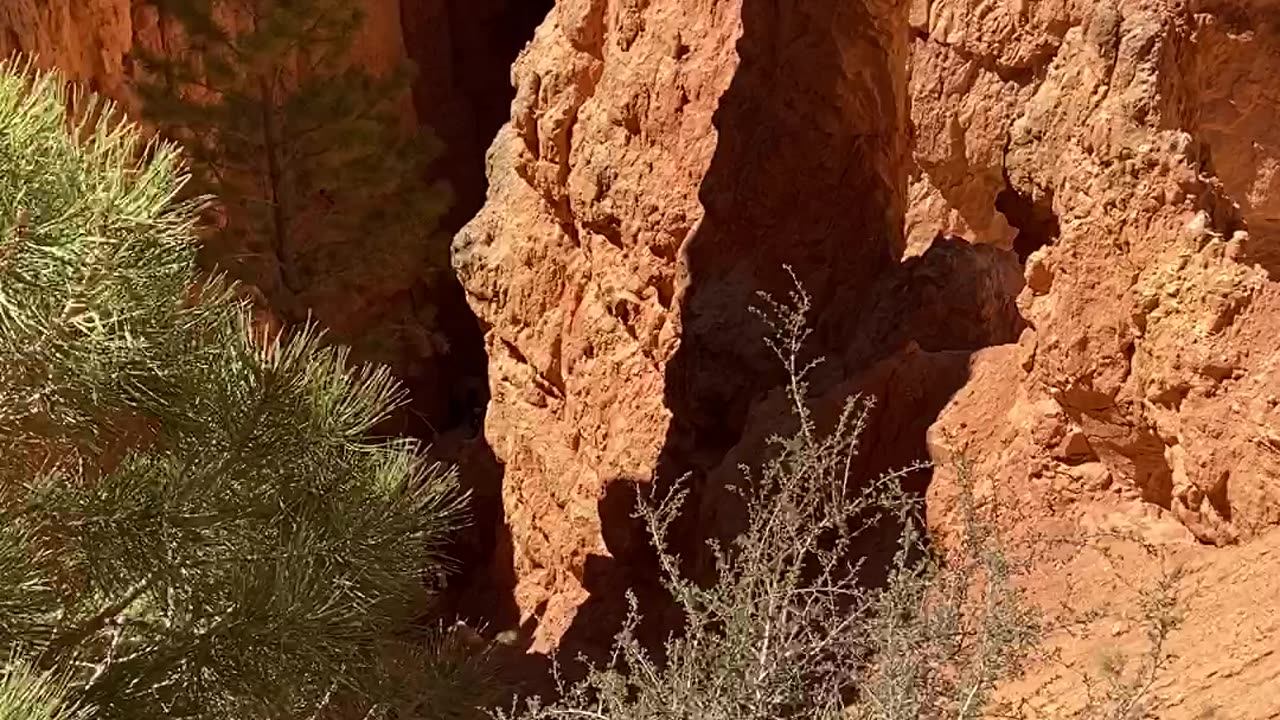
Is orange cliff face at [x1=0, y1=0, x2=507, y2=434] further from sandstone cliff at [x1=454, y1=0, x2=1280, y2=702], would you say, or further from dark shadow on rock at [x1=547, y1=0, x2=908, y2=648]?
dark shadow on rock at [x1=547, y1=0, x2=908, y2=648]

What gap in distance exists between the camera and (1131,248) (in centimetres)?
469

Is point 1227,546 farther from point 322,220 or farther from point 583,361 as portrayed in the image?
point 322,220

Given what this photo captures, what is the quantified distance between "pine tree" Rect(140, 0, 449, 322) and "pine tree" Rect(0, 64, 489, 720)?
5005mm

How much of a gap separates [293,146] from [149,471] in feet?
20.5

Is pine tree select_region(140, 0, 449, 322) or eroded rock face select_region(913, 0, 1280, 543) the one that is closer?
eroded rock face select_region(913, 0, 1280, 543)

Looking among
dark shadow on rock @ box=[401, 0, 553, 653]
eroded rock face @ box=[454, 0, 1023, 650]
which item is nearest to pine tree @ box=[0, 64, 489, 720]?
eroded rock face @ box=[454, 0, 1023, 650]

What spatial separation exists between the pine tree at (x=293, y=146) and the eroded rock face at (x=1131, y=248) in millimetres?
5384

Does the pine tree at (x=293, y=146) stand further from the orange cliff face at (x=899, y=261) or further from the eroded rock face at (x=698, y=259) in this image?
the eroded rock face at (x=698, y=259)

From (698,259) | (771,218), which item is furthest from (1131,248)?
(698,259)

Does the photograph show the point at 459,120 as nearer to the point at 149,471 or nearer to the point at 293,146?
the point at 293,146

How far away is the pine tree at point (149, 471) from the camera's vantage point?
3.80 m

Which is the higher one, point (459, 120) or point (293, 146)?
point (459, 120)

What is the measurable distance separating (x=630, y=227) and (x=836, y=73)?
1.35 meters

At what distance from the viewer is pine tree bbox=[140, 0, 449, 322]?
9.72 meters
